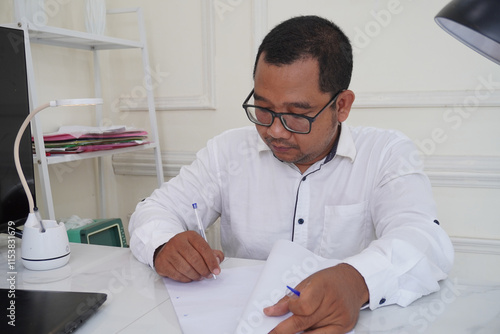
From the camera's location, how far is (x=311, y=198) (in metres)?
1.42

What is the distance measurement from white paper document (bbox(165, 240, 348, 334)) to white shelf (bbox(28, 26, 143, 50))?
3.96 feet

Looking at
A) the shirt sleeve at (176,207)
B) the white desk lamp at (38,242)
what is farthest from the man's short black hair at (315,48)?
the white desk lamp at (38,242)

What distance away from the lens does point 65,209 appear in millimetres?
2271

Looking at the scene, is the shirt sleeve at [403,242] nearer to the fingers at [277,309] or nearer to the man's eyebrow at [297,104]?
the fingers at [277,309]

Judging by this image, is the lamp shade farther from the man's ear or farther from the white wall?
the white wall

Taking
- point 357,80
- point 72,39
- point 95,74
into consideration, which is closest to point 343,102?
point 357,80

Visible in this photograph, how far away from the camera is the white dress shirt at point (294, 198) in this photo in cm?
122

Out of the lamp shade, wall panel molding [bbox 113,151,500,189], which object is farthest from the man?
wall panel molding [bbox 113,151,500,189]

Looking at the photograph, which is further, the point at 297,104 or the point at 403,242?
the point at 297,104

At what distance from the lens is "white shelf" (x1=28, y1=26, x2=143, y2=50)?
1.73 meters

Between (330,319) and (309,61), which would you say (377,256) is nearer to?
(330,319)

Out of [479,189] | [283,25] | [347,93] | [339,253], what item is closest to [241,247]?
[339,253]

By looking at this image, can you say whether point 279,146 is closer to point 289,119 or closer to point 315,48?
point 289,119

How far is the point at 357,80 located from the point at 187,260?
1388 millimetres
